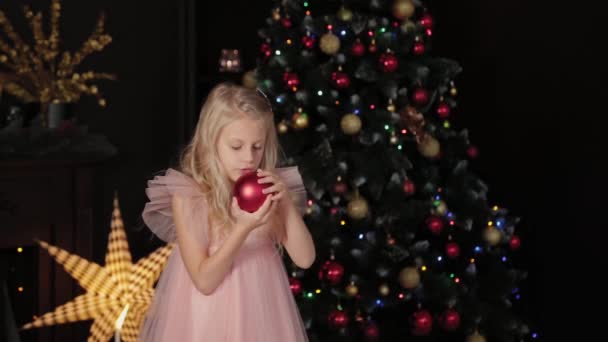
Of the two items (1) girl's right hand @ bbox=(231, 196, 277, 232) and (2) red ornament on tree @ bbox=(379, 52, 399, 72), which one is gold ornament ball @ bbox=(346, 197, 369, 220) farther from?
(1) girl's right hand @ bbox=(231, 196, 277, 232)

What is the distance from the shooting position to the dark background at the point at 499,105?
4434mm

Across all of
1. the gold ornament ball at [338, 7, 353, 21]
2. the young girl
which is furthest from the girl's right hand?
the gold ornament ball at [338, 7, 353, 21]

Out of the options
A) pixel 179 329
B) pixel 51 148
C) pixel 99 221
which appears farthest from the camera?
pixel 99 221

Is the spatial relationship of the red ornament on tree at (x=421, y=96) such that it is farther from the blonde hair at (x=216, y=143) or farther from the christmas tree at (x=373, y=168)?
the blonde hair at (x=216, y=143)

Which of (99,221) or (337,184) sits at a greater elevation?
(337,184)

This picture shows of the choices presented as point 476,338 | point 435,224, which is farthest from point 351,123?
point 476,338

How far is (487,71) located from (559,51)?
0.44 metres

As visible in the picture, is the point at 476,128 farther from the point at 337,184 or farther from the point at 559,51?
the point at 337,184

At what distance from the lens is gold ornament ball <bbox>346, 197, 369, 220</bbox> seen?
3.95 metres

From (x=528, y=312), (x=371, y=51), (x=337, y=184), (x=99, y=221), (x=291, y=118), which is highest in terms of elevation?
(x=371, y=51)

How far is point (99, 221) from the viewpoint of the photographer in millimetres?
4445

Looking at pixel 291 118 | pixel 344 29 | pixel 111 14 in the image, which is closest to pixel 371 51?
pixel 344 29

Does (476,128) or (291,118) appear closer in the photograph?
(291,118)

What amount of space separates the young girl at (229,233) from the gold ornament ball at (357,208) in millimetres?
1331
